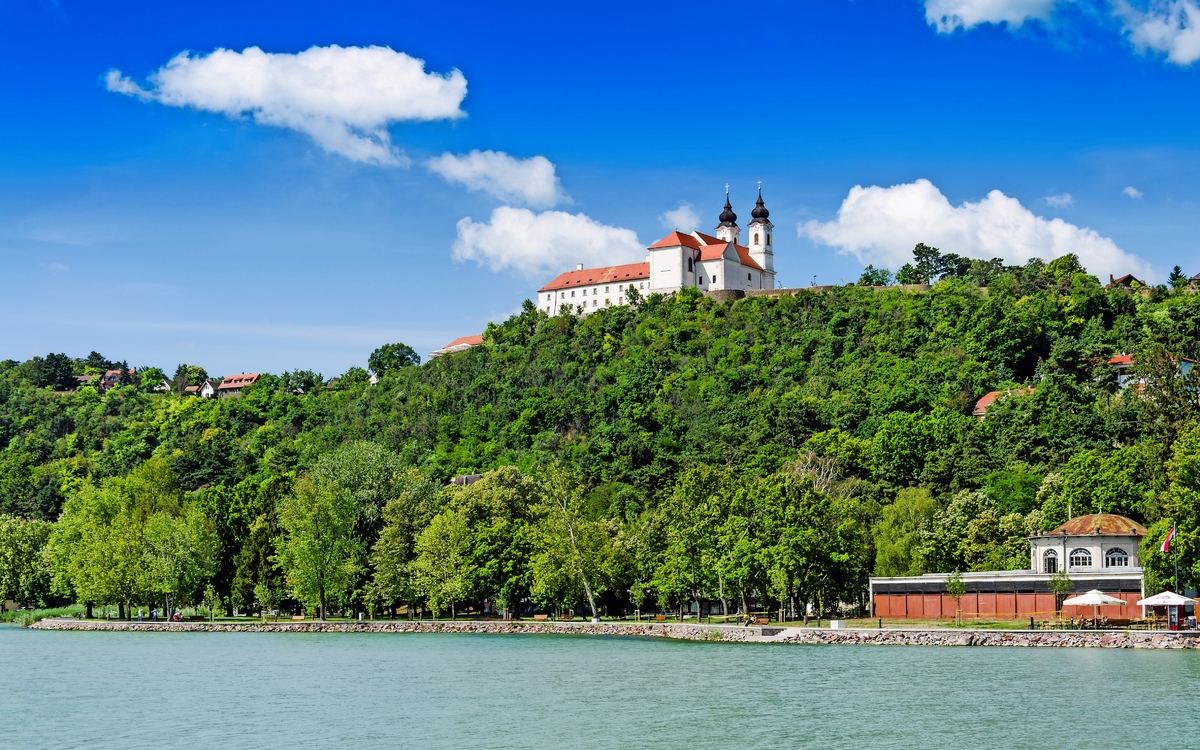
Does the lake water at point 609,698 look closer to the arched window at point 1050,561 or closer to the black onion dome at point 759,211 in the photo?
the arched window at point 1050,561

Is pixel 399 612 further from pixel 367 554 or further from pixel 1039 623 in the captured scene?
pixel 1039 623

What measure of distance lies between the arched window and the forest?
15.5 ft

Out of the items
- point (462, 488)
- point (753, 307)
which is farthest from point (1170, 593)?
point (753, 307)

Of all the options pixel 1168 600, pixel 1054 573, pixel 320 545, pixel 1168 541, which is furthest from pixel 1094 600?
pixel 320 545

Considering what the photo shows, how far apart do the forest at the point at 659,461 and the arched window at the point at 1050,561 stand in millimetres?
4733

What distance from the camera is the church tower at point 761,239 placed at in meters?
165

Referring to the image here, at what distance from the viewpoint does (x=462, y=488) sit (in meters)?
79.1

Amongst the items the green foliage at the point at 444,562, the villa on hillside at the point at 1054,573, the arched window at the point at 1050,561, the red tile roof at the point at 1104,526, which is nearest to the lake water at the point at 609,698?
the villa on hillside at the point at 1054,573

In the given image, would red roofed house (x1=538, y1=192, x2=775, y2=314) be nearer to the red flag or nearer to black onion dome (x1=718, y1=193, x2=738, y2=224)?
black onion dome (x1=718, y1=193, x2=738, y2=224)

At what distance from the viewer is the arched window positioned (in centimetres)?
6462

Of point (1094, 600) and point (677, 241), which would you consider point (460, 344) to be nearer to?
point (677, 241)

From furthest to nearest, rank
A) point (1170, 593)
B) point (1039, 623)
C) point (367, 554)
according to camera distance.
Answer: point (367, 554) → point (1039, 623) → point (1170, 593)

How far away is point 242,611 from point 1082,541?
54.1m

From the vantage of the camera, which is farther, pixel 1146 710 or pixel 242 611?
pixel 242 611
